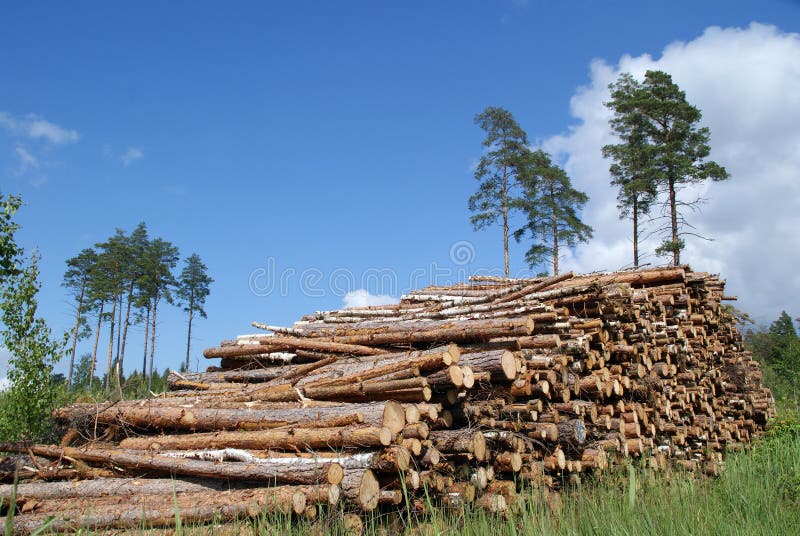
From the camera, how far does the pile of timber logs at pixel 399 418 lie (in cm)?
562

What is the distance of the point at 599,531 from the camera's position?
14.1 feet

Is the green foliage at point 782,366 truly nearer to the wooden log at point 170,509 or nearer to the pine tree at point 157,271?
the wooden log at point 170,509

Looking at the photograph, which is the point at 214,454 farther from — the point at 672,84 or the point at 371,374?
the point at 672,84

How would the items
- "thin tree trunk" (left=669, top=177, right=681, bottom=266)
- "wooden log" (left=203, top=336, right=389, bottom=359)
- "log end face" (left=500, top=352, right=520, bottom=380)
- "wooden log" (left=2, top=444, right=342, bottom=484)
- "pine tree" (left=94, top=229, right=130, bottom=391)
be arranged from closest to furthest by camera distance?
"wooden log" (left=2, top=444, right=342, bottom=484)
"log end face" (left=500, top=352, right=520, bottom=380)
"wooden log" (left=203, top=336, right=389, bottom=359)
"thin tree trunk" (left=669, top=177, right=681, bottom=266)
"pine tree" (left=94, top=229, right=130, bottom=391)

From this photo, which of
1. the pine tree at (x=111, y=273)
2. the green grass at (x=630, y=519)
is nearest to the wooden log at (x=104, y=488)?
the green grass at (x=630, y=519)

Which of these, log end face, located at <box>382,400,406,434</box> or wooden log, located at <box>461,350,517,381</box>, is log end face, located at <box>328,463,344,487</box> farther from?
wooden log, located at <box>461,350,517,381</box>

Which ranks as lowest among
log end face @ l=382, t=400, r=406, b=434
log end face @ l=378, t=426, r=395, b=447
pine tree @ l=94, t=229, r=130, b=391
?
log end face @ l=378, t=426, r=395, b=447

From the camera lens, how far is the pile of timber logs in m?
5.62

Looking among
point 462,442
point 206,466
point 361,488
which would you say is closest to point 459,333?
point 462,442

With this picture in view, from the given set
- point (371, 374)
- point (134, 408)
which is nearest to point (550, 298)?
point (371, 374)

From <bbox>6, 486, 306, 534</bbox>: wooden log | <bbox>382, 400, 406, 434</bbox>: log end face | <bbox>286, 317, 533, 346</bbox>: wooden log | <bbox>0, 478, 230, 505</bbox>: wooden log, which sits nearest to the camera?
<bbox>6, 486, 306, 534</bbox>: wooden log

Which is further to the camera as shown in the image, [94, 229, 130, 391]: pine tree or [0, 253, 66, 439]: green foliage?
[94, 229, 130, 391]: pine tree

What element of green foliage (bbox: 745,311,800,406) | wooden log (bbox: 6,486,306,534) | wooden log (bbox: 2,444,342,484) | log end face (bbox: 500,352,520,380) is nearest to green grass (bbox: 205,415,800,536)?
wooden log (bbox: 6,486,306,534)

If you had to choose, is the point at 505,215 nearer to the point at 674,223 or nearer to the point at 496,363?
the point at 674,223
